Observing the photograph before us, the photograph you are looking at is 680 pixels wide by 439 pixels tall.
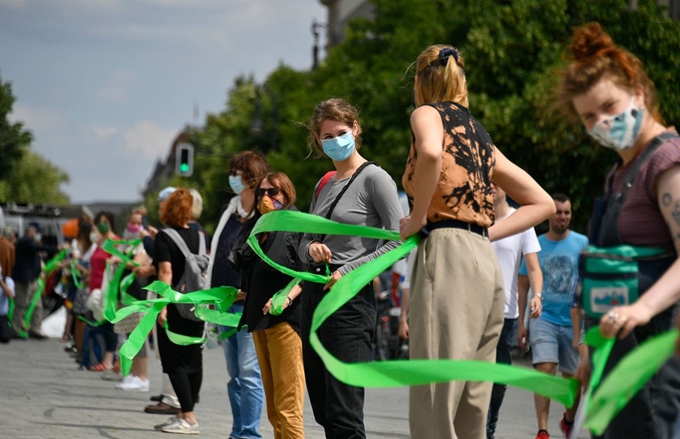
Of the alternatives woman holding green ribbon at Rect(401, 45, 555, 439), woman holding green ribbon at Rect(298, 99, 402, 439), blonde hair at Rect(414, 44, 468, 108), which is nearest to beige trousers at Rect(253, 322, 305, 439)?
woman holding green ribbon at Rect(298, 99, 402, 439)

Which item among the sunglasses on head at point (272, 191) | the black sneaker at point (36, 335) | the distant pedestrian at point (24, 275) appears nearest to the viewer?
the sunglasses on head at point (272, 191)

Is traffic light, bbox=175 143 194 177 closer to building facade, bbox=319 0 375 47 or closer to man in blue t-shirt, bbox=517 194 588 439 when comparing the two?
man in blue t-shirt, bbox=517 194 588 439

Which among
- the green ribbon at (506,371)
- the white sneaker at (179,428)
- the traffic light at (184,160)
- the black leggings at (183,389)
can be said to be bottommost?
the white sneaker at (179,428)

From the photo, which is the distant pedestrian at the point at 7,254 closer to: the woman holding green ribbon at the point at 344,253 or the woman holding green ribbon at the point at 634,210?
the woman holding green ribbon at the point at 344,253

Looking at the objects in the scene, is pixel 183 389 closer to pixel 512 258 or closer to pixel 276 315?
pixel 276 315

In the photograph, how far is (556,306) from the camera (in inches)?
388

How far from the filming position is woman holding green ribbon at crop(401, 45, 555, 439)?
4516 mm

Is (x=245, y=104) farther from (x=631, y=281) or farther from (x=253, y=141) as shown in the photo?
(x=631, y=281)

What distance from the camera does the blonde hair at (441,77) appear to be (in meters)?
4.82

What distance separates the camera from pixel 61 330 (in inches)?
1070

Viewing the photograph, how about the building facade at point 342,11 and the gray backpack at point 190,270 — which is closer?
the gray backpack at point 190,270

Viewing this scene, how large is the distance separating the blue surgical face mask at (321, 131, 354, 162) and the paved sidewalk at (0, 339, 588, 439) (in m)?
3.63

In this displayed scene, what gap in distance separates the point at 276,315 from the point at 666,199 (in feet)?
12.7

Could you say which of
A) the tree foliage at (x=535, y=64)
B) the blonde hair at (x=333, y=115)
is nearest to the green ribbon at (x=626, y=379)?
the blonde hair at (x=333, y=115)
